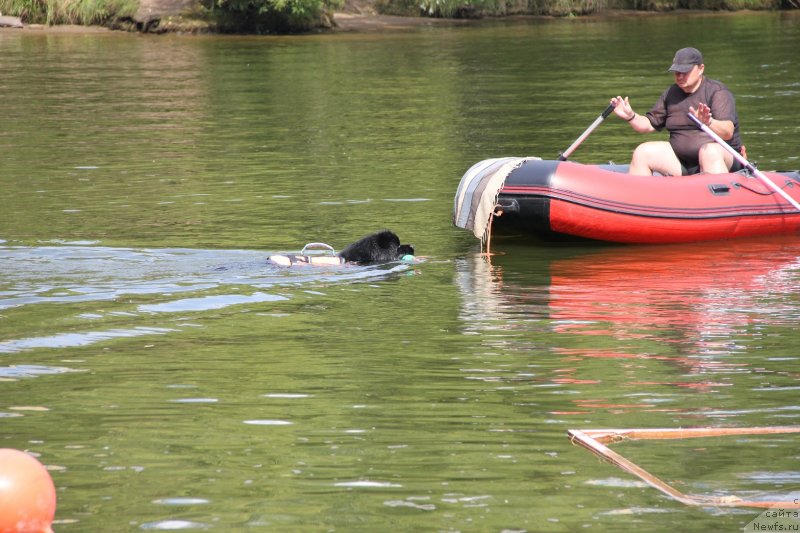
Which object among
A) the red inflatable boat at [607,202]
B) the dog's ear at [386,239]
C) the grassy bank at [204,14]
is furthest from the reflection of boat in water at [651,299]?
the grassy bank at [204,14]

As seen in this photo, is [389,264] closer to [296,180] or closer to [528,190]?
[528,190]

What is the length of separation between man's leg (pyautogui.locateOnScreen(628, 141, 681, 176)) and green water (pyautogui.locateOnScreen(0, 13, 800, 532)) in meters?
0.60

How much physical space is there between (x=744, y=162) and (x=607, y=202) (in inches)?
43.3

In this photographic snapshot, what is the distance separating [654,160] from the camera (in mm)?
9836

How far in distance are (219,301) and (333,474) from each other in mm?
3100

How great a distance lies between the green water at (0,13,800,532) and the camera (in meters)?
4.59

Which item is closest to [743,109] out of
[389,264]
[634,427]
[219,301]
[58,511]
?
[389,264]

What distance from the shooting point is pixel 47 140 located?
51.5ft

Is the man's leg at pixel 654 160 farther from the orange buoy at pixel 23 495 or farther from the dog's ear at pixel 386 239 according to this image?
the orange buoy at pixel 23 495

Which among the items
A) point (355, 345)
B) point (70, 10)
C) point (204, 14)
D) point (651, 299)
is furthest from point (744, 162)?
point (70, 10)

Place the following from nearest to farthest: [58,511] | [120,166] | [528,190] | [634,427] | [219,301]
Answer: [58,511] → [634,427] → [219,301] → [528,190] → [120,166]

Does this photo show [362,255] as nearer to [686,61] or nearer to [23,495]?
[686,61]

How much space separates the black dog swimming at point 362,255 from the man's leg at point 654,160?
6.94 feet

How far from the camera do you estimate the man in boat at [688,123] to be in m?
9.55
